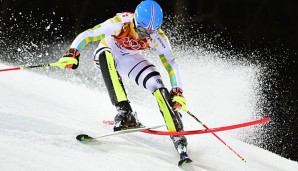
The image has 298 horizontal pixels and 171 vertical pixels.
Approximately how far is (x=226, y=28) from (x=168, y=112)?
10735mm

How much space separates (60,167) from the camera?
6.97 ft

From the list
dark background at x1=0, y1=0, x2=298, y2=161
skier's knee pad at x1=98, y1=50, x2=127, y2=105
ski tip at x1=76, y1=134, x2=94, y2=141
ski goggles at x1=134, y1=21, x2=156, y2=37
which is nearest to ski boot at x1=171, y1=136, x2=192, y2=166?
skier's knee pad at x1=98, y1=50, x2=127, y2=105

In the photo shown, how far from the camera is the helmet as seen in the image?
3.10 metres

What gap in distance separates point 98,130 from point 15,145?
1130 mm

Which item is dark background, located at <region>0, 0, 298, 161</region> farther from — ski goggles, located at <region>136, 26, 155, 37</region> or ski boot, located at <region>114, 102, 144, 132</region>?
ski boot, located at <region>114, 102, 144, 132</region>

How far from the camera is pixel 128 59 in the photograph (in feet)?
11.8

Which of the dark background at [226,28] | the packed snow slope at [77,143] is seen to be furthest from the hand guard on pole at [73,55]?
the dark background at [226,28]

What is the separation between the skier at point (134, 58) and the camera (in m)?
3.06

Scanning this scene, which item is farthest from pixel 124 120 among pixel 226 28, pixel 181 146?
pixel 226 28

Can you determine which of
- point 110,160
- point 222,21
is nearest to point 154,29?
point 110,160

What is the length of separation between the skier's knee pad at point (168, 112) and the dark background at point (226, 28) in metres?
8.91

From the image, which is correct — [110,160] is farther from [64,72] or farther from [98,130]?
[64,72]

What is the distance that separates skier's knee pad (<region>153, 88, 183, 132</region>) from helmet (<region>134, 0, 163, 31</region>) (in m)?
0.53

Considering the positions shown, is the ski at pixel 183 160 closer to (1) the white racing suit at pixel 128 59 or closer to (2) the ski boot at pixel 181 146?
(2) the ski boot at pixel 181 146
